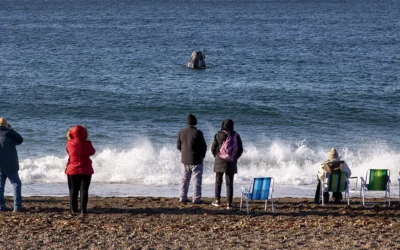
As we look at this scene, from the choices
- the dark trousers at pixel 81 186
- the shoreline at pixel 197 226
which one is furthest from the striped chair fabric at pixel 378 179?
the dark trousers at pixel 81 186

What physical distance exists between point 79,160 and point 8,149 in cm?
107

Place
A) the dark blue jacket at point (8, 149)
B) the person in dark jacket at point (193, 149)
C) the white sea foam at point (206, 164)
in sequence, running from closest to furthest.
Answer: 1. the dark blue jacket at point (8, 149)
2. the person in dark jacket at point (193, 149)
3. the white sea foam at point (206, 164)

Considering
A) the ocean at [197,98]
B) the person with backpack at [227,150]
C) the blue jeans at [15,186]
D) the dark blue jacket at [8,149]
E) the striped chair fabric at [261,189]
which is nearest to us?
the dark blue jacket at [8,149]

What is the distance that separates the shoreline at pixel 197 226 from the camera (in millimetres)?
9773

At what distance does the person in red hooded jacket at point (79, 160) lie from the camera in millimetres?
11289

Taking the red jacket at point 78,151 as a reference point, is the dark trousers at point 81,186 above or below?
below

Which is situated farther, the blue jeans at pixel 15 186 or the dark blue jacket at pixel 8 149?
the blue jeans at pixel 15 186

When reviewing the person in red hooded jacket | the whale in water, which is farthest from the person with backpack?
the whale in water

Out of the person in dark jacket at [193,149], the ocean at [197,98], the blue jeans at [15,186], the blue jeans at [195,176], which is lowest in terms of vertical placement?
the blue jeans at [15,186]

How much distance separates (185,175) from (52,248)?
3.77 meters

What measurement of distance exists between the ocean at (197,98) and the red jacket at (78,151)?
430cm

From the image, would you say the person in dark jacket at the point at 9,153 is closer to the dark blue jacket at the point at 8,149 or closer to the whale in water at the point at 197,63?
the dark blue jacket at the point at 8,149

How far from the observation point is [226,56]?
51.8m

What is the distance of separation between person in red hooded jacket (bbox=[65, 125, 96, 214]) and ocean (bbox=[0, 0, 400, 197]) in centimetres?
415
